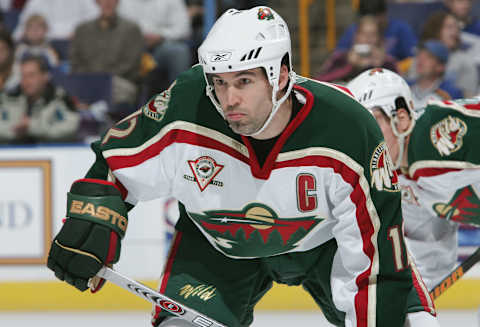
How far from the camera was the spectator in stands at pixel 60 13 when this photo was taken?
5.41 metres

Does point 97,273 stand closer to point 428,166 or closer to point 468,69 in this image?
point 428,166

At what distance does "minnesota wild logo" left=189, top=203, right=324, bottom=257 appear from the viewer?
2.10m

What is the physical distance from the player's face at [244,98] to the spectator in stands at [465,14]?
10.5ft

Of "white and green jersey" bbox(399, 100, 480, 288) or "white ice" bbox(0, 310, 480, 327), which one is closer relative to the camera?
"white and green jersey" bbox(399, 100, 480, 288)

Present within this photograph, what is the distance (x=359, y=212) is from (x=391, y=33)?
10.4 feet

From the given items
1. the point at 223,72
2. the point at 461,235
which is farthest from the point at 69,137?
the point at 223,72

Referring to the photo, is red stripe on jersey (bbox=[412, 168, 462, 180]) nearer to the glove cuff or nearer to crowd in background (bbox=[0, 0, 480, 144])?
the glove cuff

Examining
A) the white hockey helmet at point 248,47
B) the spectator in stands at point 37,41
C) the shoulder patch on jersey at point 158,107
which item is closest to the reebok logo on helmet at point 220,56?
Answer: the white hockey helmet at point 248,47

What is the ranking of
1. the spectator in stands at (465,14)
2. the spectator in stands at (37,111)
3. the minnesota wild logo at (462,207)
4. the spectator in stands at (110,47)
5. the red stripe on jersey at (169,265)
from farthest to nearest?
the spectator in stands at (110,47) → the spectator in stands at (465,14) → the spectator in stands at (37,111) → the minnesota wild logo at (462,207) → the red stripe on jersey at (169,265)

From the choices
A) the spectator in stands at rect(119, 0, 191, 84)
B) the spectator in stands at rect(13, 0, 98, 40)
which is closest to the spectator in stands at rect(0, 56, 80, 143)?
the spectator in stands at rect(119, 0, 191, 84)

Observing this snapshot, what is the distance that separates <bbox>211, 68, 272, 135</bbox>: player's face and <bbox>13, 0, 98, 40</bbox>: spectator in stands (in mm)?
3714

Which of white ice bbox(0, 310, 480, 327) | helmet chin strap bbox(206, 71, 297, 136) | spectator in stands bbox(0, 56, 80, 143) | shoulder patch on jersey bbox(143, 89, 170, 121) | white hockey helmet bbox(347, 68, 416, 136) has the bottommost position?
white ice bbox(0, 310, 480, 327)

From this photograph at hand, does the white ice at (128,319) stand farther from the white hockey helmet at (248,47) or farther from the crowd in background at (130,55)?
the white hockey helmet at (248,47)

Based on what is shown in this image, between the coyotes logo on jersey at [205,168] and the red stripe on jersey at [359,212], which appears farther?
the coyotes logo on jersey at [205,168]
